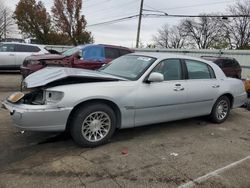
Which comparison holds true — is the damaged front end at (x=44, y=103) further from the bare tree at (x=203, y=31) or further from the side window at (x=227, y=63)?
the bare tree at (x=203, y=31)

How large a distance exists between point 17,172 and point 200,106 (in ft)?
12.3

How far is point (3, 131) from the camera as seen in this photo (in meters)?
5.09

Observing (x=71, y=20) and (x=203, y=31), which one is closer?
(x=71, y=20)

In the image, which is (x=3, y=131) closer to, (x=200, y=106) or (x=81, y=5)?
(x=200, y=106)

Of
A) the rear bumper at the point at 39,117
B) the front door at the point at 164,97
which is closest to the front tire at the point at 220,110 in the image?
the front door at the point at 164,97

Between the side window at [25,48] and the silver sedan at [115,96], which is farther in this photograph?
the side window at [25,48]

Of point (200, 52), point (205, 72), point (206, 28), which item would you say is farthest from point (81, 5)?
point (205, 72)

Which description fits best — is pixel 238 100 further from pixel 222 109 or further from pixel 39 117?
pixel 39 117

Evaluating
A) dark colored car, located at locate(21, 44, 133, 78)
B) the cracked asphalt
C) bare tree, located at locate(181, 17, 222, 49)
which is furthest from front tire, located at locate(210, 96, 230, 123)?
bare tree, located at locate(181, 17, 222, 49)

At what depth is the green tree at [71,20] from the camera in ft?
127

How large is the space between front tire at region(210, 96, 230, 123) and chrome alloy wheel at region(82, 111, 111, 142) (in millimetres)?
2783

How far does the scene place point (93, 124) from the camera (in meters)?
4.44

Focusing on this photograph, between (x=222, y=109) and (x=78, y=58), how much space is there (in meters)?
5.34

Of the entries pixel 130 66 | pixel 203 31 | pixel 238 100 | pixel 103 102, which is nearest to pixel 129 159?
pixel 103 102
